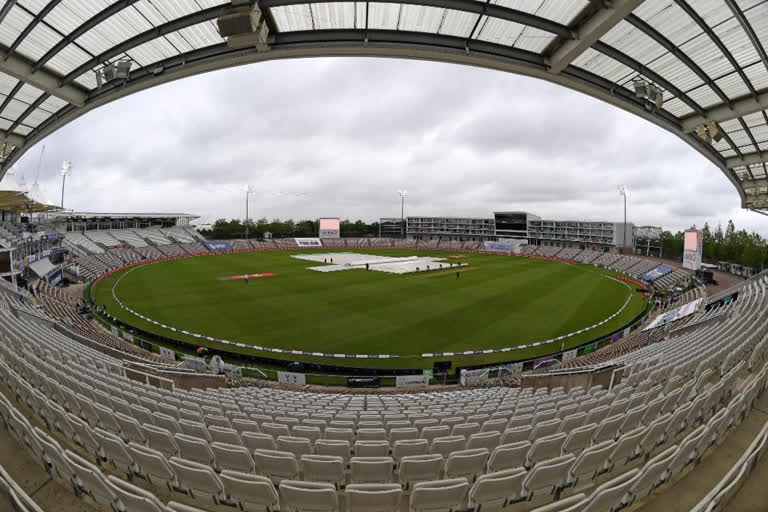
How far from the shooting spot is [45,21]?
13234 mm

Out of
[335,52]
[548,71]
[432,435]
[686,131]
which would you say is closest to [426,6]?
[335,52]

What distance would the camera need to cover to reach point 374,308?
29.6 meters

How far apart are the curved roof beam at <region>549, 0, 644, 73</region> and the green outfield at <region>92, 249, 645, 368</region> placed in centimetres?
1527

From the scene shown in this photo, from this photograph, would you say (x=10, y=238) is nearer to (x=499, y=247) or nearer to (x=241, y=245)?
(x=241, y=245)

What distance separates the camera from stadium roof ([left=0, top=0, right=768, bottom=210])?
37.0 ft

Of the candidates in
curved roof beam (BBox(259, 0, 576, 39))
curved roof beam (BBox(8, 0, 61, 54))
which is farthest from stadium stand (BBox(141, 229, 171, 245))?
curved roof beam (BBox(259, 0, 576, 39))

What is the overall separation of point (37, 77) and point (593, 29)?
78.3 feet

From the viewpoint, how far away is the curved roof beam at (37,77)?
48.5 ft

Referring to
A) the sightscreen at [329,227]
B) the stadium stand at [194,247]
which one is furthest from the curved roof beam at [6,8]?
the sightscreen at [329,227]

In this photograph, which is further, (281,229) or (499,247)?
(281,229)

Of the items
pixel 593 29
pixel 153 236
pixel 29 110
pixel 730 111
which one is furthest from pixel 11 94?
pixel 153 236

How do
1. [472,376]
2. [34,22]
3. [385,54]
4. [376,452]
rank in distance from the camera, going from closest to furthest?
1. [376,452]
2. [34,22]
3. [385,54]
4. [472,376]

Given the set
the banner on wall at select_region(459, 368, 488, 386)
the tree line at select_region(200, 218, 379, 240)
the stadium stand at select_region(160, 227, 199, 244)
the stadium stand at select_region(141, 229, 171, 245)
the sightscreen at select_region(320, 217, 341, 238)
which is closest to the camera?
the banner on wall at select_region(459, 368, 488, 386)

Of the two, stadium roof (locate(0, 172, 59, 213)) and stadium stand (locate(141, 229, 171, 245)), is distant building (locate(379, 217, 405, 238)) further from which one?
stadium roof (locate(0, 172, 59, 213))
